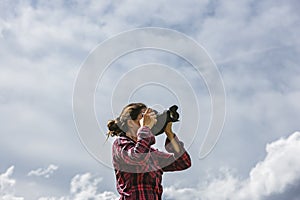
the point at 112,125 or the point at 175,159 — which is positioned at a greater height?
the point at 112,125

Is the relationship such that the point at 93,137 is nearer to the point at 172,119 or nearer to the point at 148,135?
the point at 148,135

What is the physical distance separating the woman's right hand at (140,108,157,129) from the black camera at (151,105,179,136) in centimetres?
5

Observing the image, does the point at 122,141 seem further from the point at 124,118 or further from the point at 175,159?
the point at 175,159

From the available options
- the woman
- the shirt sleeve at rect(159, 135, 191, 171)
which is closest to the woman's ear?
the woman

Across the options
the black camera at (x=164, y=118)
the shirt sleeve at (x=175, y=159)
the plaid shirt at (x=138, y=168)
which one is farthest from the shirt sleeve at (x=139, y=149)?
→ the shirt sleeve at (x=175, y=159)

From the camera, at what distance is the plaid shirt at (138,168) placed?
12.6 ft

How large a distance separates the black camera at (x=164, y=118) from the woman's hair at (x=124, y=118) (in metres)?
0.19

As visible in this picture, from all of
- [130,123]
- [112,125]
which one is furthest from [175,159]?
[112,125]

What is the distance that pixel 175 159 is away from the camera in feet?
13.8

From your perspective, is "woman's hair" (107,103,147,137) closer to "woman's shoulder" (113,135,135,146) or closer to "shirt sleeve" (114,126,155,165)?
"woman's shoulder" (113,135,135,146)

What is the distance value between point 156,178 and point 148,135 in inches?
15.3

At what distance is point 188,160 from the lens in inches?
166

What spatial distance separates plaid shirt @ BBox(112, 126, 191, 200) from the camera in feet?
12.6

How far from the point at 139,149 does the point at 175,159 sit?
497 mm
